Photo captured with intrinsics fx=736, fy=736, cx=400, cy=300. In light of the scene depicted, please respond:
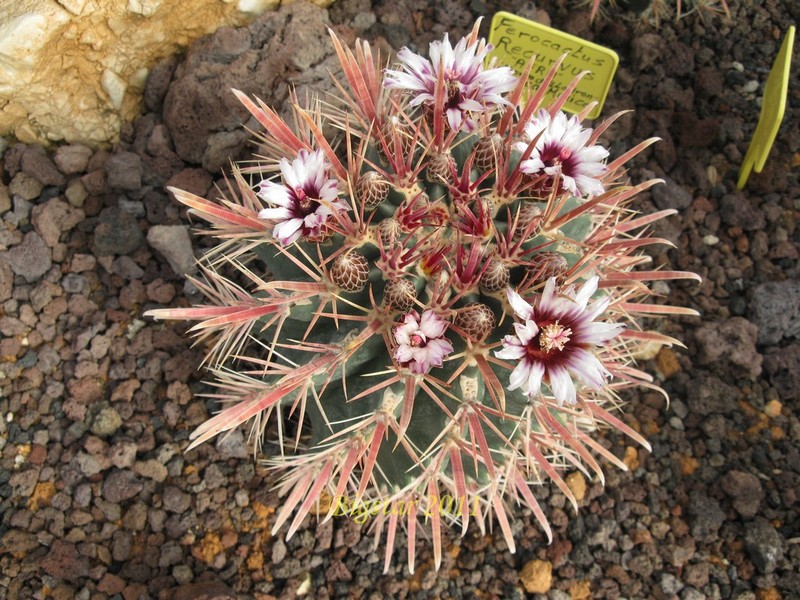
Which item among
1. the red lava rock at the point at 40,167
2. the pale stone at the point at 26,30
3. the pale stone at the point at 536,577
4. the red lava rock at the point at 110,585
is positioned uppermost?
the pale stone at the point at 26,30

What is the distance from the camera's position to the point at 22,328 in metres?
1.83

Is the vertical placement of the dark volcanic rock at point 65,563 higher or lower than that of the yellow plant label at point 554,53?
lower

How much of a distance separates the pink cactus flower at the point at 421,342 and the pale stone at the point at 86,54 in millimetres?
1212

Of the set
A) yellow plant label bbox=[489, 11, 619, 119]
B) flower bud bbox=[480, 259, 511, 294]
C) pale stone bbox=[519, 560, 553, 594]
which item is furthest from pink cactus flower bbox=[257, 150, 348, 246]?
pale stone bbox=[519, 560, 553, 594]

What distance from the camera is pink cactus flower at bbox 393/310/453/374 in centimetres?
112

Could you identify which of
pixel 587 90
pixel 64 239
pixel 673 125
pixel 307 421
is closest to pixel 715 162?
pixel 673 125

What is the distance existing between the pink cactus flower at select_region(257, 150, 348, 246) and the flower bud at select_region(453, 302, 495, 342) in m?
0.26

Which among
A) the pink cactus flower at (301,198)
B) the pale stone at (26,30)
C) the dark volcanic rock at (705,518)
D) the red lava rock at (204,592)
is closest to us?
the pink cactus flower at (301,198)

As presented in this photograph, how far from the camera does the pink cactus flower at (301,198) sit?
118cm

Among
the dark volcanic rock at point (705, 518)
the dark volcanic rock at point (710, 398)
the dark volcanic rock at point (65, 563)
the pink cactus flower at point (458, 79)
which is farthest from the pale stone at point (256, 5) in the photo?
the dark volcanic rock at point (705, 518)

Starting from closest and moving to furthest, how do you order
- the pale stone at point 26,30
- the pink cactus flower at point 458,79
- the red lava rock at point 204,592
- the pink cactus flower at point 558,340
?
1. the pink cactus flower at point 558,340
2. the pink cactus flower at point 458,79
3. the red lava rock at point 204,592
4. the pale stone at point 26,30

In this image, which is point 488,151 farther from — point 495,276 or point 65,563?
point 65,563

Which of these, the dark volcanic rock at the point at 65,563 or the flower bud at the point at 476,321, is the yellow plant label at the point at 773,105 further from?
the dark volcanic rock at the point at 65,563

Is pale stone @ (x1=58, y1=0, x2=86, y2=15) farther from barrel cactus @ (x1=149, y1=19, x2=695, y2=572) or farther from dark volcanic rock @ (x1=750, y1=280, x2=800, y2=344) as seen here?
dark volcanic rock @ (x1=750, y1=280, x2=800, y2=344)
